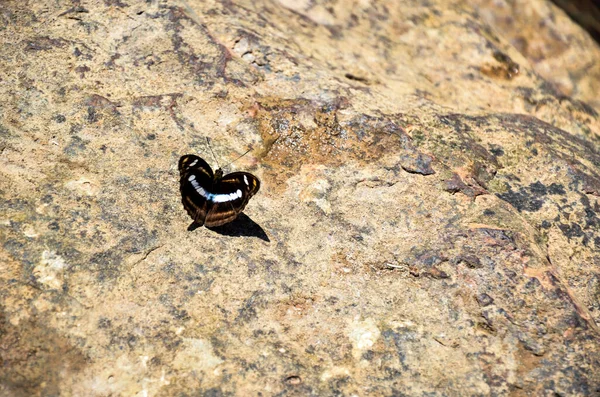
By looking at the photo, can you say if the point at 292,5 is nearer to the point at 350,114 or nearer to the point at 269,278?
the point at 350,114

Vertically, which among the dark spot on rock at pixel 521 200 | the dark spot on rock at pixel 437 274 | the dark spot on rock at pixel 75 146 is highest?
the dark spot on rock at pixel 521 200

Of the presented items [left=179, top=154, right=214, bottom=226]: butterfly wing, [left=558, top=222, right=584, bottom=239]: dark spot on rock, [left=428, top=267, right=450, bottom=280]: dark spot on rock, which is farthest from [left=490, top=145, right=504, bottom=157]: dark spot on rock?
[left=179, top=154, right=214, bottom=226]: butterfly wing

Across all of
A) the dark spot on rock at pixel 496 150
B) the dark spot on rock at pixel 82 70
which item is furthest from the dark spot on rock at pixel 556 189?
A: the dark spot on rock at pixel 82 70

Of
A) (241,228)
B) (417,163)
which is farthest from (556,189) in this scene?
(241,228)

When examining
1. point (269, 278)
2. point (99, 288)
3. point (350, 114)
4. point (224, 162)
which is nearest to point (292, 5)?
point (350, 114)

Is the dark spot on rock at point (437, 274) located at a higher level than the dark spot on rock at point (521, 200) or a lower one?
lower

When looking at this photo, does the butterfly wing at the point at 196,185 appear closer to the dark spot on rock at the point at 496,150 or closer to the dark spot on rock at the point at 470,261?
the dark spot on rock at the point at 470,261

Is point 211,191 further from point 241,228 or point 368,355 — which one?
point 368,355
